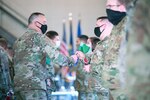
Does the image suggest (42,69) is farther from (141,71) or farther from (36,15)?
(141,71)

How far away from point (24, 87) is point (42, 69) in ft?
0.97

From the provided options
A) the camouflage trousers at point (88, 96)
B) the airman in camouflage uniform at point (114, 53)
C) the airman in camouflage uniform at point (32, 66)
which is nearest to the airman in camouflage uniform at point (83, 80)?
the camouflage trousers at point (88, 96)

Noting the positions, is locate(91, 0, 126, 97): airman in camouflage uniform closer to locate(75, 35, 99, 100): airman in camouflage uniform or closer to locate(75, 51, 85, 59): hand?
locate(75, 51, 85, 59): hand

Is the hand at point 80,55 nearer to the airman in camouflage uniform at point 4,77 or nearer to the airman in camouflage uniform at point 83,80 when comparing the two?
the airman in camouflage uniform at point 83,80

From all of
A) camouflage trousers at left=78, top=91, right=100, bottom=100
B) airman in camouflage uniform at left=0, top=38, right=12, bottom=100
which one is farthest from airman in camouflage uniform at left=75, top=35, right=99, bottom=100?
airman in camouflage uniform at left=0, top=38, right=12, bottom=100

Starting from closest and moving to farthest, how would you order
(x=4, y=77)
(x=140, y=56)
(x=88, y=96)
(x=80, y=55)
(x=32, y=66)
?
(x=140, y=56) → (x=32, y=66) → (x=80, y=55) → (x=88, y=96) → (x=4, y=77)

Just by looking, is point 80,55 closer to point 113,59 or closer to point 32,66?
point 32,66

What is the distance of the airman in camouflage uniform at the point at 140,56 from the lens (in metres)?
1.49

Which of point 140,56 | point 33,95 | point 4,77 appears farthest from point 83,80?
point 140,56

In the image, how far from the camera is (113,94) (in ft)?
10.1

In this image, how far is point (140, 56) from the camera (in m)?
1.49

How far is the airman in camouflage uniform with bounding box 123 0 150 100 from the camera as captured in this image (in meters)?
1.49

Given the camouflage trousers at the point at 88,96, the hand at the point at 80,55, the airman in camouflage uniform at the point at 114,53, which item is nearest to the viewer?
the airman in camouflage uniform at the point at 114,53

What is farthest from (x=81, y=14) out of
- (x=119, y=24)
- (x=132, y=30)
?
(x=132, y=30)
